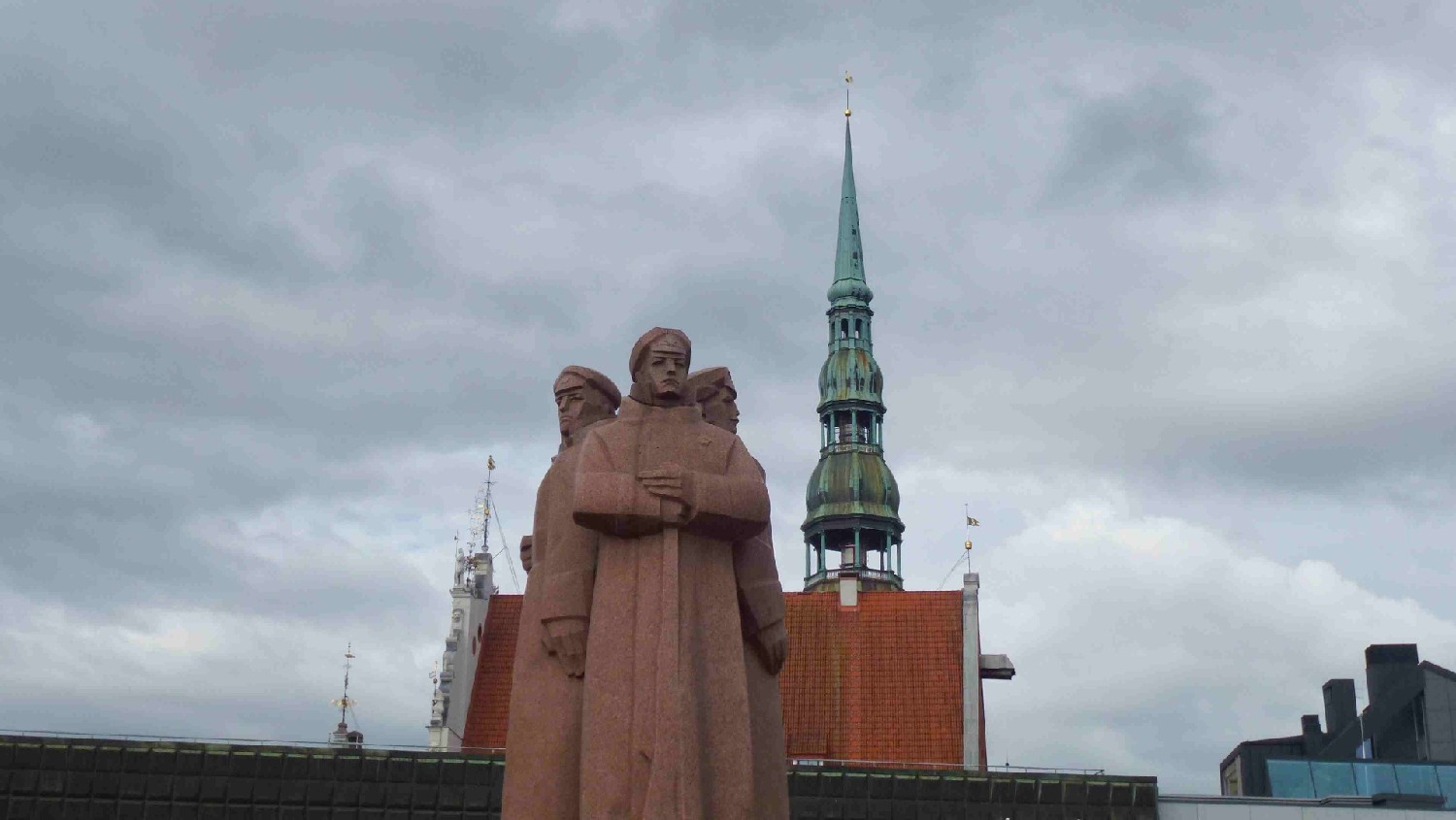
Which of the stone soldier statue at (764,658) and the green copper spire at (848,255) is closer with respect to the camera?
the stone soldier statue at (764,658)

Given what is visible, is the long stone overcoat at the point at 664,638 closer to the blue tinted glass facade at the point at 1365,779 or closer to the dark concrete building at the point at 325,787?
the dark concrete building at the point at 325,787

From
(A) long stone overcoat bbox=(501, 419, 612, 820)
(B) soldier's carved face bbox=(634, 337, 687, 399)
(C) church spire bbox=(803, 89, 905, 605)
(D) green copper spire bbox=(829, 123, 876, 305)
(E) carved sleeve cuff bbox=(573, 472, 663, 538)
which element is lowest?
(A) long stone overcoat bbox=(501, 419, 612, 820)

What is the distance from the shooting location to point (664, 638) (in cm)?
1391

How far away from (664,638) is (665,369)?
2.46 metres

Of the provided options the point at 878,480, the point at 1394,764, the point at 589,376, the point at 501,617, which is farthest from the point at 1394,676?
the point at 589,376

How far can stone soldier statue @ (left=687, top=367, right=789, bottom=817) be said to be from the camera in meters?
14.3

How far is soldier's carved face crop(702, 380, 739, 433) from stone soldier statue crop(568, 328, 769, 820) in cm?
109

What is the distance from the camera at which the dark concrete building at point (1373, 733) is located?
182ft

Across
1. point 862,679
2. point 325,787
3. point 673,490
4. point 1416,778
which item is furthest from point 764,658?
point 1416,778

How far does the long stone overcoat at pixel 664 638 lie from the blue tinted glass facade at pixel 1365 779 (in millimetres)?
44444

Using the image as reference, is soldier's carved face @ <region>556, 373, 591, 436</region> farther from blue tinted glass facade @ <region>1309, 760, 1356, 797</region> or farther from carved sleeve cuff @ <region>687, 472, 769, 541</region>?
blue tinted glass facade @ <region>1309, 760, 1356, 797</region>

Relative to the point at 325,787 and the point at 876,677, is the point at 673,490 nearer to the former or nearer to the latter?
the point at 325,787

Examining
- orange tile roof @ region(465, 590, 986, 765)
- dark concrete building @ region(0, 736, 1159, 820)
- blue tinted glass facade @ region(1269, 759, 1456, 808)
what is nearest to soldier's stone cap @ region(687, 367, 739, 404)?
dark concrete building @ region(0, 736, 1159, 820)

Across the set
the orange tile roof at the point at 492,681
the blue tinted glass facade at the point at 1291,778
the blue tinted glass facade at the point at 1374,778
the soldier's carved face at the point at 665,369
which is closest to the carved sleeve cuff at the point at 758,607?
the soldier's carved face at the point at 665,369
